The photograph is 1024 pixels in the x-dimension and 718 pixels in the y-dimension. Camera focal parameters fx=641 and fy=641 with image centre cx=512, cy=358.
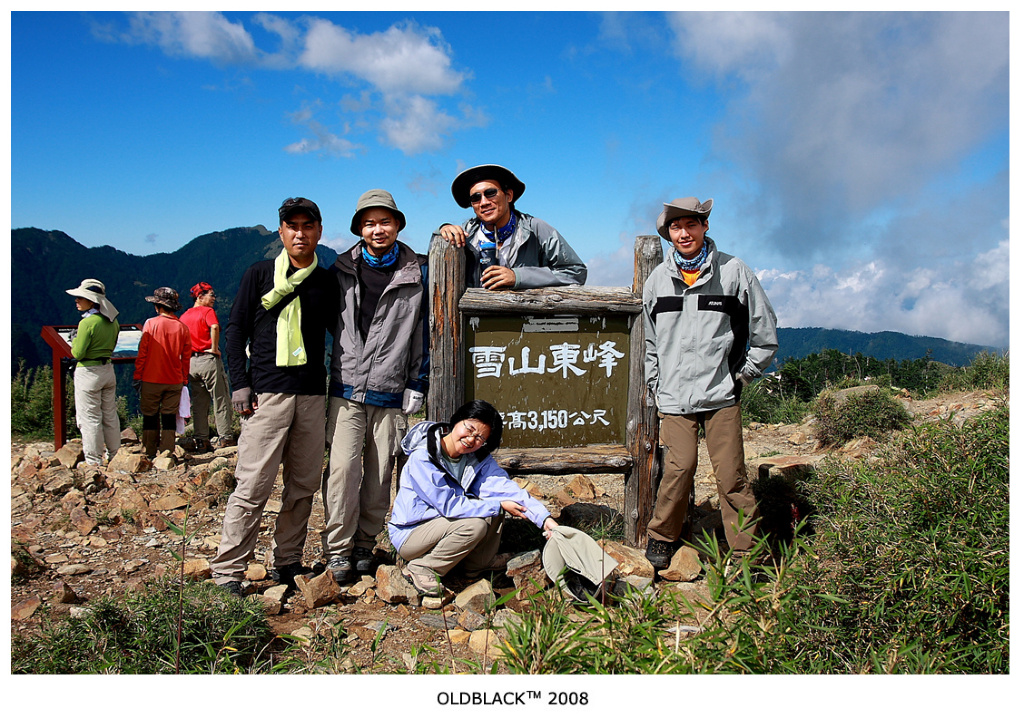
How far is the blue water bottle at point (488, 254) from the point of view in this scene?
423cm

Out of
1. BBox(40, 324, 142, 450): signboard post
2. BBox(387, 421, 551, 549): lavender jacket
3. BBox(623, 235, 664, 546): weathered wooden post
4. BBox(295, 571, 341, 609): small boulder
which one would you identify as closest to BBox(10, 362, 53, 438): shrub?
BBox(40, 324, 142, 450): signboard post

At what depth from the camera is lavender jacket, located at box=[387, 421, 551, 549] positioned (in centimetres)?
371

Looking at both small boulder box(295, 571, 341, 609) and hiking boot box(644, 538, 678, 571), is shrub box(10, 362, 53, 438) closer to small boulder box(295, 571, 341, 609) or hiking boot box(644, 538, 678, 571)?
small boulder box(295, 571, 341, 609)

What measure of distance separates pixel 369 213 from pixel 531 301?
1.14m

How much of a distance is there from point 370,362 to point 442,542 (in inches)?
45.5

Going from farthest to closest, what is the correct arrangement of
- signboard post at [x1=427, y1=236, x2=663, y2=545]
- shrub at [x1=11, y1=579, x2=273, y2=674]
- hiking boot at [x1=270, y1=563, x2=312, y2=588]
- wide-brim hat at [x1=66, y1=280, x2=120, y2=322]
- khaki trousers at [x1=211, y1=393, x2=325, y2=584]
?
1. wide-brim hat at [x1=66, y1=280, x2=120, y2=322]
2. signboard post at [x1=427, y1=236, x2=663, y2=545]
3. hiking boot at [x1=270, y1=563, x2=312, y2=588]
4. khaki trousers at [x1=211, y1=393, x2=325, y2=584]
5. shrub at [x1=11, y1=579, x2=273, y2=674]

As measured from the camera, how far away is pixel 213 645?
2980mm

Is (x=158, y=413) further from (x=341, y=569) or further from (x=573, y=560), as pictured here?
(x=573, y=560)

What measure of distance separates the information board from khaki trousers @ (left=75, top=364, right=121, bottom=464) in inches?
203

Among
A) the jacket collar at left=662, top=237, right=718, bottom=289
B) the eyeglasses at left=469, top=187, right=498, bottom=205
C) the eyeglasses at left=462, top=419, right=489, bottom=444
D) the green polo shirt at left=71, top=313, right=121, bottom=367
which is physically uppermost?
the eyeglasses at left=469, top=187, right=498, bottom=205

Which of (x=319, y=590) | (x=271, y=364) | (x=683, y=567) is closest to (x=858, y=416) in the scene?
(x=683, y=567)

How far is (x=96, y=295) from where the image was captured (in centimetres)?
688
